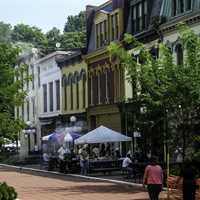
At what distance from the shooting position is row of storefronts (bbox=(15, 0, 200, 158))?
1578 inches

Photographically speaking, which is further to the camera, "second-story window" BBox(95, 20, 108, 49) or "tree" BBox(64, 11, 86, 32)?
"tree" BBox(64, 11, 86, 32)

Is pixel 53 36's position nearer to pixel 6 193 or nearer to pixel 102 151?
pixel 102 151

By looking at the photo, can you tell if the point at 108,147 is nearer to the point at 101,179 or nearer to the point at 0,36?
the point at 101,179

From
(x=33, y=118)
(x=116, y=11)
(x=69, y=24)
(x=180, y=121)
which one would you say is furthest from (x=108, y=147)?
(x=69, y=24)

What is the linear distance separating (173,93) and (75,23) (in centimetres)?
10069

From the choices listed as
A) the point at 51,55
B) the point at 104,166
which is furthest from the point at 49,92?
the point at 104,166

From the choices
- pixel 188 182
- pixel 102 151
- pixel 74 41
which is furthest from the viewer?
pixel 74 41

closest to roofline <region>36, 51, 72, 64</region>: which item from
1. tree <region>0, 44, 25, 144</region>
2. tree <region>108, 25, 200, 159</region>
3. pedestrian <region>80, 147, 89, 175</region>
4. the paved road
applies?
pedestrian <region>80, 147, 89, 175</region>

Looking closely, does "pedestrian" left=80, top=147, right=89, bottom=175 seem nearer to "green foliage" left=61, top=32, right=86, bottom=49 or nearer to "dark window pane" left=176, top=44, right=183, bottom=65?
"dark window pane" left=176, top=44, right=183, bottom=65

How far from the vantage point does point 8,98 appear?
2381cm

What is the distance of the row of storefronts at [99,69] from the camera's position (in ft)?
132

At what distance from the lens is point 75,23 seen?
406 feet

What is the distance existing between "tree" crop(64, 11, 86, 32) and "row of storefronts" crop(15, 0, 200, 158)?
174 feet

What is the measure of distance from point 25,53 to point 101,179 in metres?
38.5
